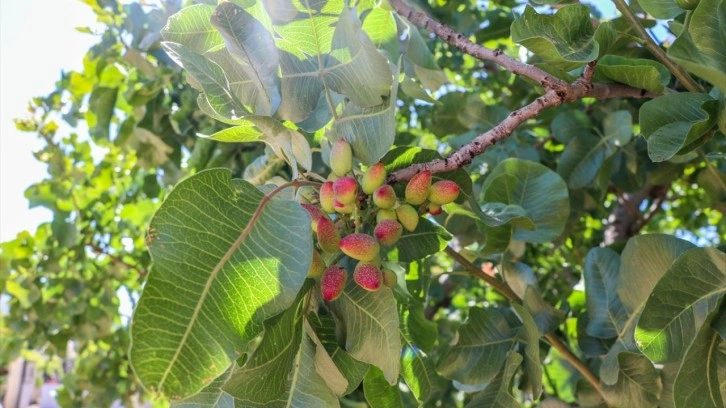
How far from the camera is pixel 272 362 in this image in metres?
0.54

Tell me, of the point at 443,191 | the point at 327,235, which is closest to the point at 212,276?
the point at 327,235

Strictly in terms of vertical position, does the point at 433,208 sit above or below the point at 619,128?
above

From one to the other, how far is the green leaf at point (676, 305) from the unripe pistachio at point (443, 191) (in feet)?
0.67

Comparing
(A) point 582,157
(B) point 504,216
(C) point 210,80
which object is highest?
(C) point 210,80

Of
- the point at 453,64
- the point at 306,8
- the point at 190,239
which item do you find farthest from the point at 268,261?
the point at 453,64

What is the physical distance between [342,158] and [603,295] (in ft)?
1.30

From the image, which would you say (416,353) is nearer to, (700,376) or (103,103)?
(700,376)

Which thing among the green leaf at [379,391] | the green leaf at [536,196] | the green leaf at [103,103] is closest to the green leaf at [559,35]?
the green leaf at [536,196]

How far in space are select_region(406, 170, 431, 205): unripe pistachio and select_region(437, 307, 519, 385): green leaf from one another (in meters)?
0.26

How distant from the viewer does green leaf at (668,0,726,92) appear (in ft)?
1.65

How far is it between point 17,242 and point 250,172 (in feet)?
4.76

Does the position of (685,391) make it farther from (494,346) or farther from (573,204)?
(573,204)

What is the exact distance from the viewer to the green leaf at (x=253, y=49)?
0.58 m

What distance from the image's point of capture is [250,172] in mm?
860
